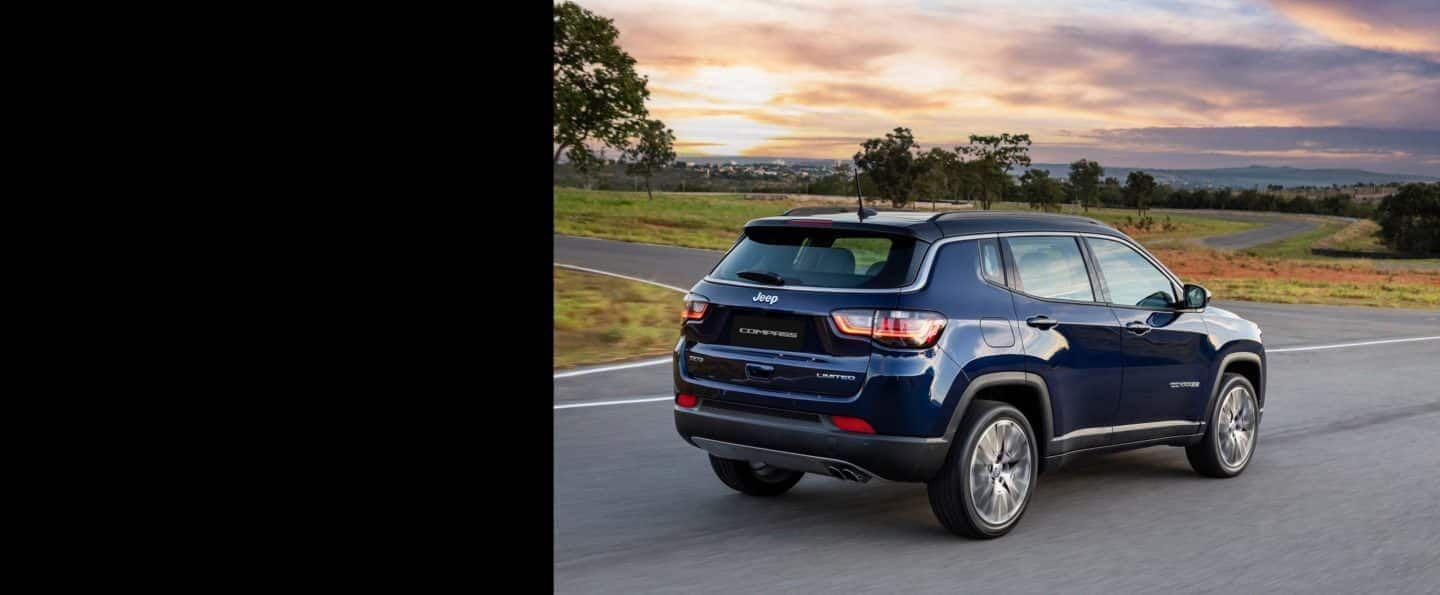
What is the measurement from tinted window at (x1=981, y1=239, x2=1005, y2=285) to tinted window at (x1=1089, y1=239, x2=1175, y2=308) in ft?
2.99

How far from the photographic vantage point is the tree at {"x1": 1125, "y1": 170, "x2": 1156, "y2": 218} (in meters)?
121

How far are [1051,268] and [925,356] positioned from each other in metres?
1.27

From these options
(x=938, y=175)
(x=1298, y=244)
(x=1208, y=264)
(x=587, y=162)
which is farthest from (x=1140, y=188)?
(x=587, y=162)

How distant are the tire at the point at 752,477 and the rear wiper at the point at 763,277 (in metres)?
1.04

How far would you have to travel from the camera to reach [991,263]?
6660 millimetres

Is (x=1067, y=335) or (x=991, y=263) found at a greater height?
(x=991, y=263)

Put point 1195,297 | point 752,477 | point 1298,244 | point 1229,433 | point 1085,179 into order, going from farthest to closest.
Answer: point 1085,179 < point 1298,244 < point 1229,433 < point 1195,297 < point 752,477

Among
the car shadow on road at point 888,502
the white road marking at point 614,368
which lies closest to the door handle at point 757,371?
the car shadow on road at point 888,502

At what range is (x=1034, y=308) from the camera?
673cm

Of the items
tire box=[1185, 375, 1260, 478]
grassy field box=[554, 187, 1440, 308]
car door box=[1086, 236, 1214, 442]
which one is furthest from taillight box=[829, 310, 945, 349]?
tire box=[1185, 375, 1260, 478]

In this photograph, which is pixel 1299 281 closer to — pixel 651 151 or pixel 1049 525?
pixel 651 151
